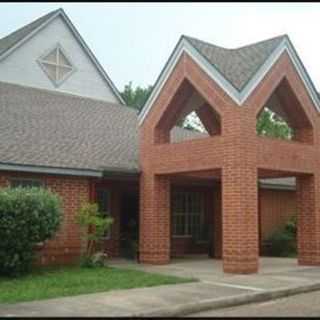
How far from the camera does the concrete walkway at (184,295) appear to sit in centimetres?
1084

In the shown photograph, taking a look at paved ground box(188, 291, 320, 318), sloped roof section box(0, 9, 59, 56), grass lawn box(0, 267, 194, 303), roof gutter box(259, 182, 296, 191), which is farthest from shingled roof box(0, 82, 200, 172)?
paved ground box(188, 291, 320, 318)

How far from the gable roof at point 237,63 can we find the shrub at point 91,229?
3.92 metres

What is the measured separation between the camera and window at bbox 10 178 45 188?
694 inches

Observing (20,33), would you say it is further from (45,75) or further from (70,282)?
(70,282)

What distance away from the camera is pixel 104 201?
22047 millimetres

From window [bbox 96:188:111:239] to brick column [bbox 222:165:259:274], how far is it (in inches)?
226

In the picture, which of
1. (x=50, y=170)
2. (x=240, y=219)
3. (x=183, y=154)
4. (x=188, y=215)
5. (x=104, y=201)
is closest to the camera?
(x=240, y=219)

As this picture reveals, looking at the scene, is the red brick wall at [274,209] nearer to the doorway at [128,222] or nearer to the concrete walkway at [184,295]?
the doorway at [128,222]

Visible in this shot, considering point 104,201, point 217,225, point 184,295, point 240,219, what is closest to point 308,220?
point 240,219

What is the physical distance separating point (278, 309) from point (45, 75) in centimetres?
1745

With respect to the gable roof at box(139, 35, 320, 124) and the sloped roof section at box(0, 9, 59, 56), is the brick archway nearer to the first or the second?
the gable roof at box(139, 35, 320, 124)

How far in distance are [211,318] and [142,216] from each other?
31.2 feet

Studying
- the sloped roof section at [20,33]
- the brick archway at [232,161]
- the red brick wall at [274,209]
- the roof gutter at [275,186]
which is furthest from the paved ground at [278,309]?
the sloped roof section at [20,33]

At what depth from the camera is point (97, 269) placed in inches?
677
